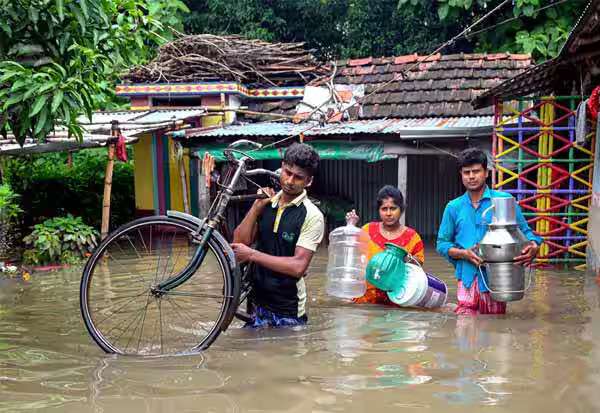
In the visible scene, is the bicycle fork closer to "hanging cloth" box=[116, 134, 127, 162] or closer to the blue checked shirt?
the blue checked shirt

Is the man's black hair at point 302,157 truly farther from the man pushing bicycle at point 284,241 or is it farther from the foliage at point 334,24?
the foliage at point 334,24

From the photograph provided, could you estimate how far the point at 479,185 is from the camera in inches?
188

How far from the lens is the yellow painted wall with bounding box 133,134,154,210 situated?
47.9ft

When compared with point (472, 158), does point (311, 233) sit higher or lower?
lower

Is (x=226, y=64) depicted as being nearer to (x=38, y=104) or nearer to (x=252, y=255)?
(x=38, y=104)

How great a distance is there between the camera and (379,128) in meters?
11.5

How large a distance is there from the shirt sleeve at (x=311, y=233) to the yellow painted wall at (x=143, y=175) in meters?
11.0

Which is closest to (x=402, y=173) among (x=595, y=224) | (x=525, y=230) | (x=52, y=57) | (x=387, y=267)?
(x=595, y=224)

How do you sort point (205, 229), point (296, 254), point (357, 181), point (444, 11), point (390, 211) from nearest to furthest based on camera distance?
point (205, 229) < point (296, 254) < point (390, 211) < point (357, 181) < point (444, 11)

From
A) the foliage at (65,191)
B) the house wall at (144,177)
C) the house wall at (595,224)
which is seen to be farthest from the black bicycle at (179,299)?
the house wall at (144,177)

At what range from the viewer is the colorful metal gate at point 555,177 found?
9.28 m

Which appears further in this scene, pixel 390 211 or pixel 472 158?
pixel 390 211

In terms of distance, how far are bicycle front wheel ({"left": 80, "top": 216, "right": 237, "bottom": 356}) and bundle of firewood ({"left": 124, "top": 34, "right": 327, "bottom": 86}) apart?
6.59 m

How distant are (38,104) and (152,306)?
1.98 m
